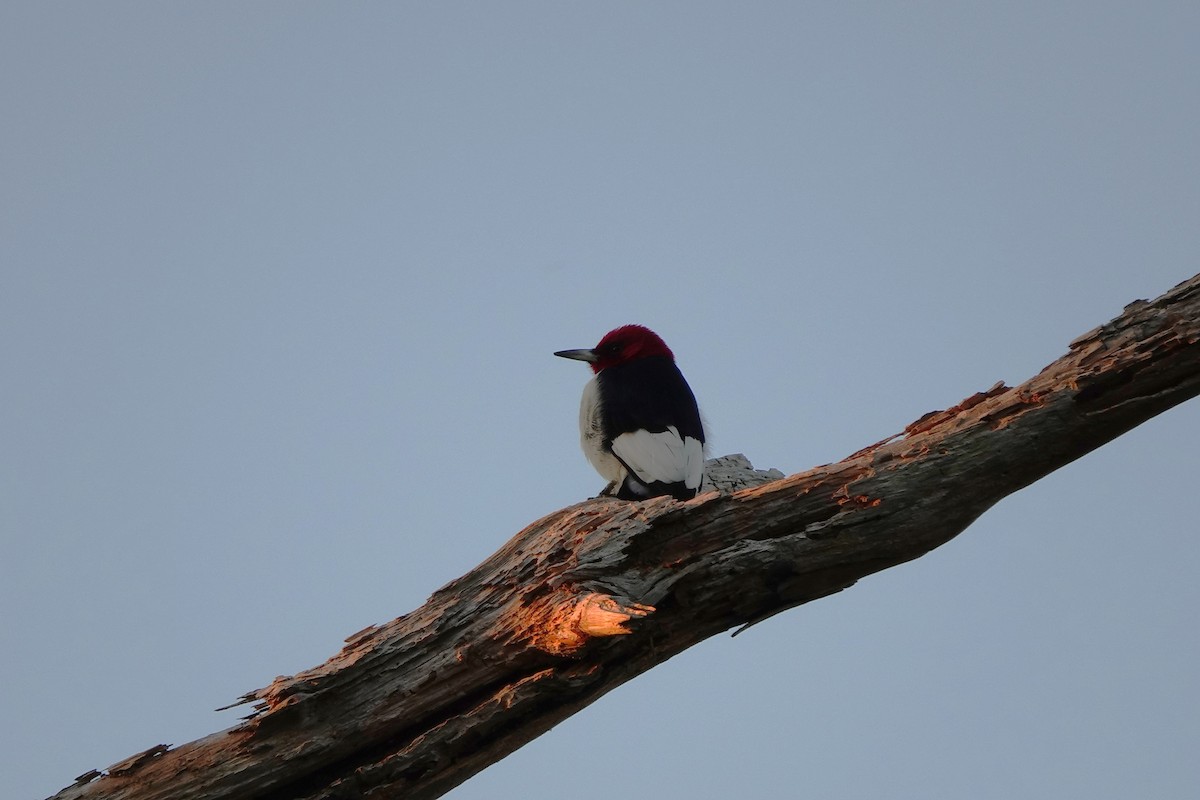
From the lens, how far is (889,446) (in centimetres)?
318

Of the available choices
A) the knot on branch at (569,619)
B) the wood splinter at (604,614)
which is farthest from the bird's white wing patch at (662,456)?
the wood splinter at (604,614)

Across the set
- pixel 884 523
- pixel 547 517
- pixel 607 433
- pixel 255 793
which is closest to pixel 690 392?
pixel 607 433

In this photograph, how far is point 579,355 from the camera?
6.54 metres

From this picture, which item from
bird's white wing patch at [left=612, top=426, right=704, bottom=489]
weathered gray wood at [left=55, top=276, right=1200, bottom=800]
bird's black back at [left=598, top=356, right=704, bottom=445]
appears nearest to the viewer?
weathered gray wood at [left=55, top=276, right=1200, bottom=800]

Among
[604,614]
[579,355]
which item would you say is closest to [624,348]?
[579,355]

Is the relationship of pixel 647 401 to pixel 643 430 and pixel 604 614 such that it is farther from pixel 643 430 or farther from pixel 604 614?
pixel 604 614

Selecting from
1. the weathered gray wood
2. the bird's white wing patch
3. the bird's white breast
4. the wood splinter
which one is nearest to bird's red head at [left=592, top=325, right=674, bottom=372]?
the bird's white breast

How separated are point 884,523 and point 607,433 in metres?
2.65

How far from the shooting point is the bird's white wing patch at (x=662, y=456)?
202 inches

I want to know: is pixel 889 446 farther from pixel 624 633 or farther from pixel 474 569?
pixel 474 569

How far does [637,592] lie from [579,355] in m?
3.61

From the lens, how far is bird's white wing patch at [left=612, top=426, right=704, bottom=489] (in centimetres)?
512

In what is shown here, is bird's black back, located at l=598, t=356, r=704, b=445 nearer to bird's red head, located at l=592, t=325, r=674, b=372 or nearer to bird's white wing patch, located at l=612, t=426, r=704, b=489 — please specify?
bird's white wing patch, located at l=612, t=426, r=704, b=489

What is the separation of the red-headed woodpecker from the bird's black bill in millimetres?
237
